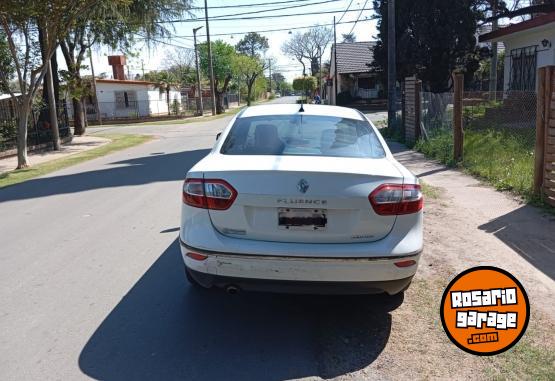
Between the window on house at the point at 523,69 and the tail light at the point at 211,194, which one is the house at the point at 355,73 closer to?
the window on house at the point at 523,69

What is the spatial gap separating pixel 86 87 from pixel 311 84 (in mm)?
59261

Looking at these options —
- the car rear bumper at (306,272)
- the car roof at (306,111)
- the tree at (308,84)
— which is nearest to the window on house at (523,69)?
the car roof at (306,111)

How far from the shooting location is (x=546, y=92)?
23.6 feet

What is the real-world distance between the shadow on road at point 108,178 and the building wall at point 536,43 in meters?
11.6

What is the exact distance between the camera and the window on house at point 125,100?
155 feet

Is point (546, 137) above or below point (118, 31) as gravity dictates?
below

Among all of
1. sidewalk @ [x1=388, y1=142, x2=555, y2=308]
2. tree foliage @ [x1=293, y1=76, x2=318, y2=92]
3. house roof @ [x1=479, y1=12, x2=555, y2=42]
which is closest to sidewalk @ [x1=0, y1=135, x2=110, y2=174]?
sidewalk @ [x1=388, y1=142, x2=555, y2=308]

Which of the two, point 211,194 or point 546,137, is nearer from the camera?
point 211,194

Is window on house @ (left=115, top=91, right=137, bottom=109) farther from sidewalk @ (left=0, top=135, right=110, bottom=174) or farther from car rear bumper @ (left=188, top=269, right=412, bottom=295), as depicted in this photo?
car rear bumper @ (left=188, top=269, right=412, bottom=295)

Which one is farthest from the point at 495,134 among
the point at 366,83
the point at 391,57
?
the point at 366,83

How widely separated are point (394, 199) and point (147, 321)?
210 cm

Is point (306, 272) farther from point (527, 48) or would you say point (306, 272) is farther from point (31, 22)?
point (527, 48)

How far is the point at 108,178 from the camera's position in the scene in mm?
12117

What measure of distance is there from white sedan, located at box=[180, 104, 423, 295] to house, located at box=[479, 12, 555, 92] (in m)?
14.6
